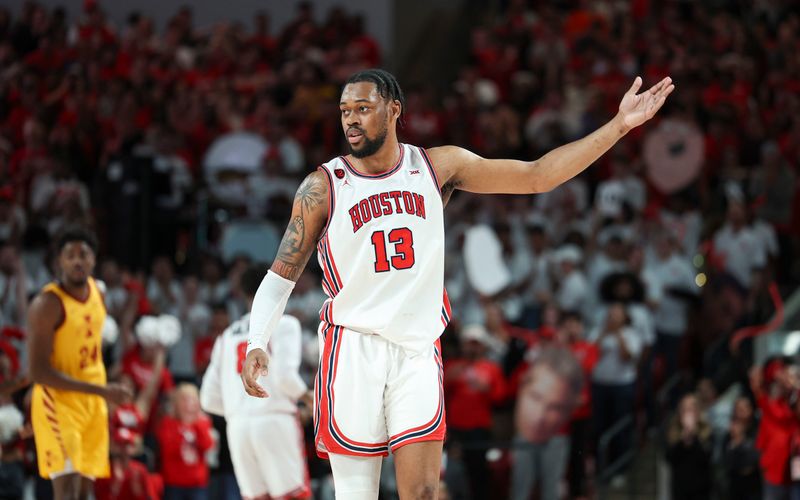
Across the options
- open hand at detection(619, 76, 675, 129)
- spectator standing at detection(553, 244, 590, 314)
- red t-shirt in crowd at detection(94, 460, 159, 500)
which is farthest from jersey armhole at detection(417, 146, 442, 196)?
spectator standing at detection(553, 244, 590, 314)

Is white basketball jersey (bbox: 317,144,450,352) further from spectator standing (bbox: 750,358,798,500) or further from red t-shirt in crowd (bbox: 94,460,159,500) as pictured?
spectator standing (bbox: 750,358,798,500)

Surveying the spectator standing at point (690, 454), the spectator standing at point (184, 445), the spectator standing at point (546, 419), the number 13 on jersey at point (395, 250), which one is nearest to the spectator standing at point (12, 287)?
the spectator standing at point (184, 445)

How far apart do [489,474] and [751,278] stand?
158 inches

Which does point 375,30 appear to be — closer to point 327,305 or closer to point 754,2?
point 754,2

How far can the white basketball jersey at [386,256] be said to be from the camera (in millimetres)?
5949

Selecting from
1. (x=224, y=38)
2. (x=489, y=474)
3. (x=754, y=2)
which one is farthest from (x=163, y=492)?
(x=754, y=2)

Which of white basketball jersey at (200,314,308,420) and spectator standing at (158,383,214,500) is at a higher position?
white basketball jersey at (200,314,308,420)

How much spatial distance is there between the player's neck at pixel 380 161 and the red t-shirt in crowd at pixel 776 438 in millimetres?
6744

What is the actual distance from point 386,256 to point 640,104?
4.31ft

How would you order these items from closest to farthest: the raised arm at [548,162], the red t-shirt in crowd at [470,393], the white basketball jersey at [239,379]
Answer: the raised arm at [548,162]
the white basketball jersey at [239,379]
the red t-shirt in crowd at [470,393]

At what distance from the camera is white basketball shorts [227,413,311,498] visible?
910cm

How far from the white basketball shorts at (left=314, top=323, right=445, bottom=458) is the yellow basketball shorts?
2878 mm

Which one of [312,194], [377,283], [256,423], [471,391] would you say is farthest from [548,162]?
[471,391]

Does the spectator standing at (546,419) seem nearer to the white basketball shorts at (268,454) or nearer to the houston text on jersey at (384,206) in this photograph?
the white basketball shorts at (268,454)
